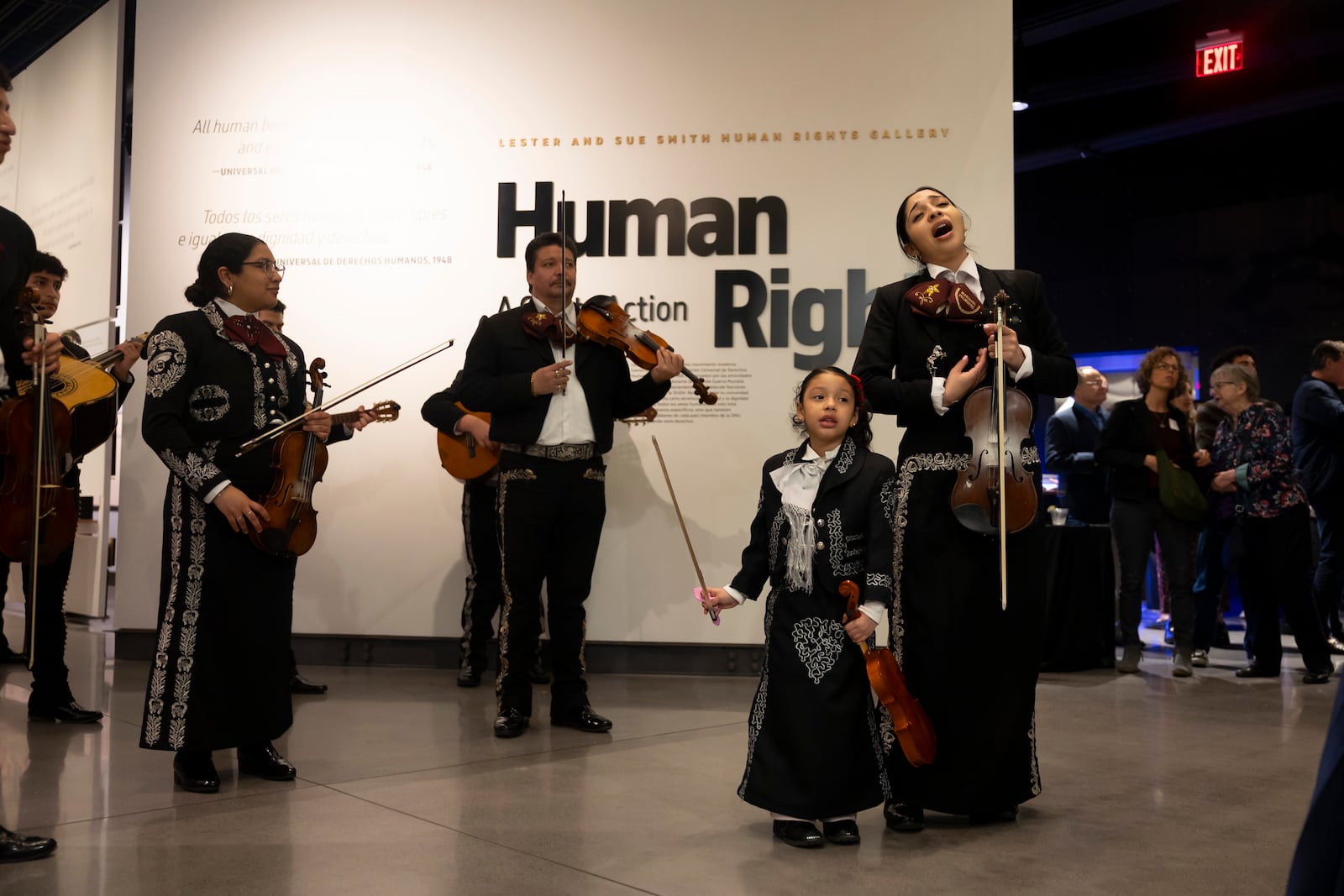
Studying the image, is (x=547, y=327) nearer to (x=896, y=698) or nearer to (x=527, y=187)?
(x=527, y=187)

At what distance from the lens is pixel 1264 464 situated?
18.9 ft

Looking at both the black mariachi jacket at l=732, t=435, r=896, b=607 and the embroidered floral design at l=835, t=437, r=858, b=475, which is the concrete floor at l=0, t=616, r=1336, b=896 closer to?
the black mariachi jacket at l=732, t=435, r=896, b=607

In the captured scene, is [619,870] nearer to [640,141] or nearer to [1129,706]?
[1129,706]

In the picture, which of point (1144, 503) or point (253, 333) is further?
point (1144, 503)

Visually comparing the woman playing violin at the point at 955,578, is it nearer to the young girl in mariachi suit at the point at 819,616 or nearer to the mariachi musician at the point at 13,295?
the young girl in mariachi suit at the point at 819,616

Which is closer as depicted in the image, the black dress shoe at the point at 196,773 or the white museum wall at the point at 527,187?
the black dress shoe at the point at 196,773

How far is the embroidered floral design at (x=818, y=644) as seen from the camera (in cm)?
278

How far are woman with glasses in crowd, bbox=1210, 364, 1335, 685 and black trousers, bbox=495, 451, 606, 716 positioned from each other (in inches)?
137

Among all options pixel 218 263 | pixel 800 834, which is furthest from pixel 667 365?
pixel 800 834

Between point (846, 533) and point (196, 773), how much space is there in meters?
1.91

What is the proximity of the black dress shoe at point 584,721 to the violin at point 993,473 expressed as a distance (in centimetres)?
179

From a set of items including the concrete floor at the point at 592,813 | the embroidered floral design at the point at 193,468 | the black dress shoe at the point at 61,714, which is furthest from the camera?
the black dress shoe at the point at 61,714

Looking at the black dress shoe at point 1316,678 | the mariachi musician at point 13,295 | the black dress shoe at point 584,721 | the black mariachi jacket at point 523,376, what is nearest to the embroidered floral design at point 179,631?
the mariachi musician at point 13,295

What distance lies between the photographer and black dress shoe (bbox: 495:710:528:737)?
13.1 ft
